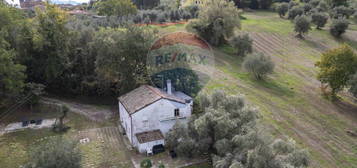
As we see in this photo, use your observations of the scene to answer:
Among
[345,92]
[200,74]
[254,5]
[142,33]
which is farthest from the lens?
[254,5]

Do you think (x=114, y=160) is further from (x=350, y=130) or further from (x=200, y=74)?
(x=350, y=130)

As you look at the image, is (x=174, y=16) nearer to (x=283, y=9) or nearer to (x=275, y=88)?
(x=283, y=9)

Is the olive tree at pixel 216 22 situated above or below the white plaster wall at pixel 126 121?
above

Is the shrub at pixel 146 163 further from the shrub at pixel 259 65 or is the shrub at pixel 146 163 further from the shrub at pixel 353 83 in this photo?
the shrub at pixel 353 83

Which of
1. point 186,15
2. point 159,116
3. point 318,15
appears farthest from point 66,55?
point 318,15

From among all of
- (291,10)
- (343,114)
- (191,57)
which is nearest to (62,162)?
(191,57)

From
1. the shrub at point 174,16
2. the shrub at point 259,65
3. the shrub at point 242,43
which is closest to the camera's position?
the shrub at point 259,65

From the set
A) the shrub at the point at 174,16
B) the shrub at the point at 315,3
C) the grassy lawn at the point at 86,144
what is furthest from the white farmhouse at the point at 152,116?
the shrub at the point at 315,3
